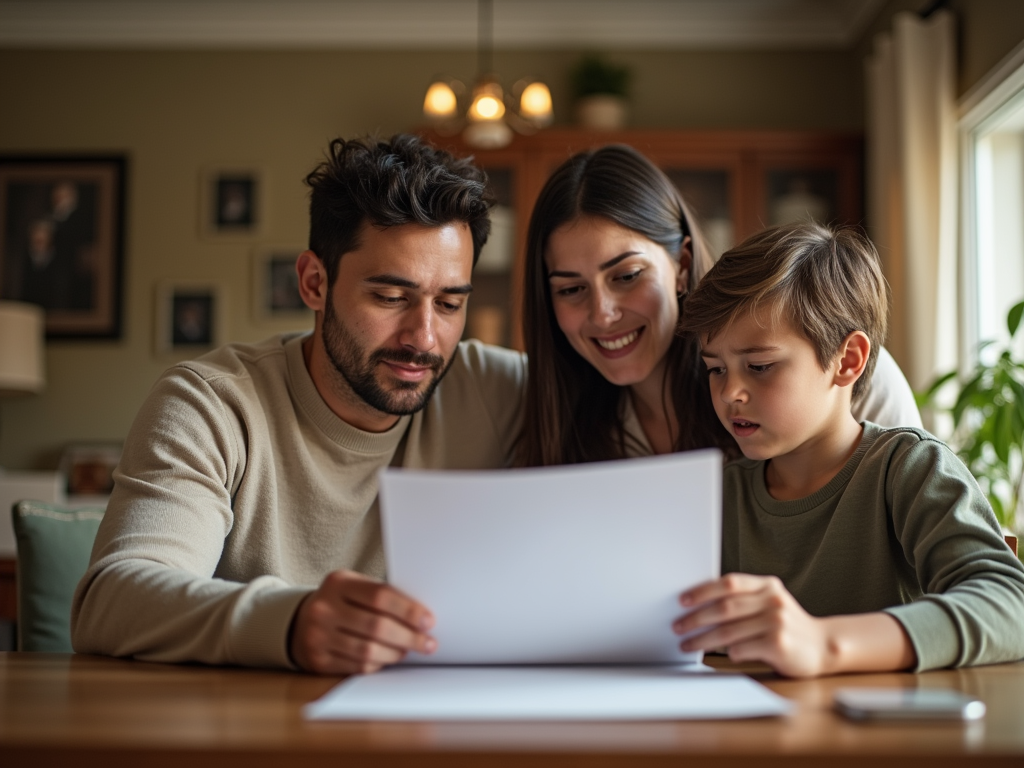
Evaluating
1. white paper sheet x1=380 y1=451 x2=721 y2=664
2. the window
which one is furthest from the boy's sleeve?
the window

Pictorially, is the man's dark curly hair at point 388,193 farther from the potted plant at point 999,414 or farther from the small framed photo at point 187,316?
the small framed photo at point 187,316

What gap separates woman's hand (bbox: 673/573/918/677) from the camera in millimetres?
844

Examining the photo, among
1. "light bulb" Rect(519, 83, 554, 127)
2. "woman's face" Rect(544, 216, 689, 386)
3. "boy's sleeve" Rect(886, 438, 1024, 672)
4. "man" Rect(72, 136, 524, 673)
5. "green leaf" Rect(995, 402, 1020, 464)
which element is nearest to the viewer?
"boy's sleeve" Rect(886, 438, 1024, 672)

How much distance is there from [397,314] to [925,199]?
2.55m

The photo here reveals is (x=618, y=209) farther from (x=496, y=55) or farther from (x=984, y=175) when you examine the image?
(x=496, y=55)

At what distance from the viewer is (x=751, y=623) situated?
33.5 inches

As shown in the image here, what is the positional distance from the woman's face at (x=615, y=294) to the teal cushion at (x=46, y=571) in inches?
38.0

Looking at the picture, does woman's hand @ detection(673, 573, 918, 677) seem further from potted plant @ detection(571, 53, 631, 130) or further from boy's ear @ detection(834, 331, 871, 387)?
potted plant @ detection(571, 53, 631, 130)

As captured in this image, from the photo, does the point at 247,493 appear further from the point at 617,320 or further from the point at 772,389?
the point at 772,389

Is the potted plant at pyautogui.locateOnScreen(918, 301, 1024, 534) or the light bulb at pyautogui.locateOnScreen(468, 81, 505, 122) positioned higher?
the light bulb at pyautogui.locateOnScreen(468, 81, 505, 122)

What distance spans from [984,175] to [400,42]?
→ 2.58 m

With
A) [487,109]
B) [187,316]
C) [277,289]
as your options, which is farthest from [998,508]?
[187,316]

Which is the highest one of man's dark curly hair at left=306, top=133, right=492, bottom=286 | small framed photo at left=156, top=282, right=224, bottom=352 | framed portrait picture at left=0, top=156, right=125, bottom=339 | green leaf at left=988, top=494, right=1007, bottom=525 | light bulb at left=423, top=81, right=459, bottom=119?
light bulb at left=423, top=81, right=459, bottom=119

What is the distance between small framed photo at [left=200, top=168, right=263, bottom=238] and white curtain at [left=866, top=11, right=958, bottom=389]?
2772mm
